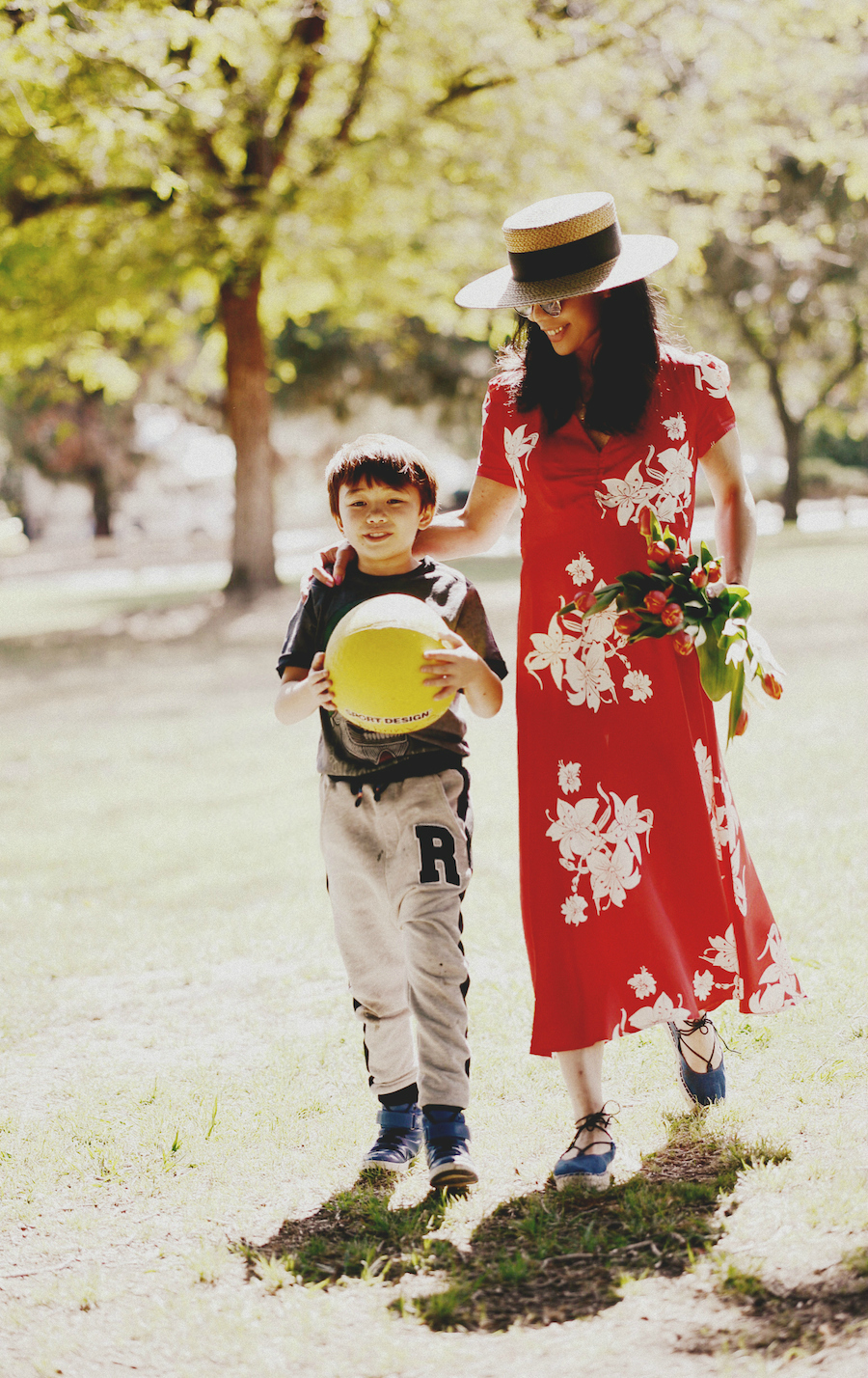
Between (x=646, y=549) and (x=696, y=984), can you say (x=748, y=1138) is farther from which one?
(x=646, y=549)

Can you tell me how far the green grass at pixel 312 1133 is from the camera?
2768 mm

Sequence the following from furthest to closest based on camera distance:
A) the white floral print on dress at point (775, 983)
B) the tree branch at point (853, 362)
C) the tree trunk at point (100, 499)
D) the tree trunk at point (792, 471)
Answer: the tree trunk at point (100, 499), the tree trunk at point (792, 471), the tree branch at point (853, 362), the white floral print on dress at point (775, 983)

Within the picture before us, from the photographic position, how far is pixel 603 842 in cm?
333

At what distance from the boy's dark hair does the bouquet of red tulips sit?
54 cm

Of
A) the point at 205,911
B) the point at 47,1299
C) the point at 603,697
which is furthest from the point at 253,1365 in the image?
the point at 205,911

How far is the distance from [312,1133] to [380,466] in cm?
194

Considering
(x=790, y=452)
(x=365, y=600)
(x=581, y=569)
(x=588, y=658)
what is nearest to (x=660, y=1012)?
(x=588, y=658)

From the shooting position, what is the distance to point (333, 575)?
3.47m

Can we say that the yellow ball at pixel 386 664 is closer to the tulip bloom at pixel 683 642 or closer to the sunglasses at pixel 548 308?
the tulip bloom at pixel 683 642

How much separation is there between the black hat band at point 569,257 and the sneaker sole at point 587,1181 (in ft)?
7.54

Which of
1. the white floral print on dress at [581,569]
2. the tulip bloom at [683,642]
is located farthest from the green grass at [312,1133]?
the white floral print on dress at [581,569]

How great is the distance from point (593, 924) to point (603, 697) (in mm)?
591

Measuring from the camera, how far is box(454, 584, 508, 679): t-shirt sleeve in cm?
342

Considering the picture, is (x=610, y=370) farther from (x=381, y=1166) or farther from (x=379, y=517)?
(x=381, y=1166)
